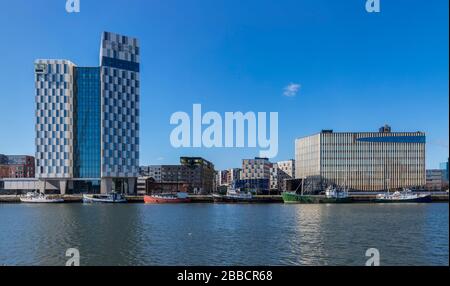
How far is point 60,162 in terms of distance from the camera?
342 ft

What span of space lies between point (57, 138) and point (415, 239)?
100602 mm

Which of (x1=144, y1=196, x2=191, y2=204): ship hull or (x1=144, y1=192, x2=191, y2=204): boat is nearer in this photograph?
(x1=144, y1=196, x2=191, y2=204): ship hull

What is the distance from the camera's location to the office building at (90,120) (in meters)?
102

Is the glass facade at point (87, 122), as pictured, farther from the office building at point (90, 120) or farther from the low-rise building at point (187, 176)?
the low-rise building at point (187, 176)

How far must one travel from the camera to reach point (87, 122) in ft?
347

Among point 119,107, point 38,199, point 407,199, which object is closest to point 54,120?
point 119,107

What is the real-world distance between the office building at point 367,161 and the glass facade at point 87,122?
78.0m

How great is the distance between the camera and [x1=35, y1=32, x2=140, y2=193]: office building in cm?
10238

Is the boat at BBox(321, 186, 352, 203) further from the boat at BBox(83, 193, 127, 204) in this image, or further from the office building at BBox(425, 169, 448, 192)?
the boat at BBox(83, 193, 127, 204)

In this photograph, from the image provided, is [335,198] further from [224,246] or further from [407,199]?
[224,246]

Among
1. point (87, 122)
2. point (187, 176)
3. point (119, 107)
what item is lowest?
point (187, 176)

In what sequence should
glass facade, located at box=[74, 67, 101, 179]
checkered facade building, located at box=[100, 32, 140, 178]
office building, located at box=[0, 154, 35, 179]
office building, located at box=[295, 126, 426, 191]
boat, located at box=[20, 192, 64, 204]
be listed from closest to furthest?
boat, located at box=[20, 192, 64, 204] < checkered facade building, located at box=[100, 32, 140, 178] < glass facade, located at box=[74, 67, 101, 179] < office building, located at box=[295, 126, 426, 191] < office building, located at box=[0, 154, 35, 179]

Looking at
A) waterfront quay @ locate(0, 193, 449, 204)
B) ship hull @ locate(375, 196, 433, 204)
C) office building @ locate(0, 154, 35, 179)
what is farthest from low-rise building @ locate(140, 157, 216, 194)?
ship hull @ locate(375, 196, 433, 204)

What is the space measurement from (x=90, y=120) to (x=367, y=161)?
324 feet
